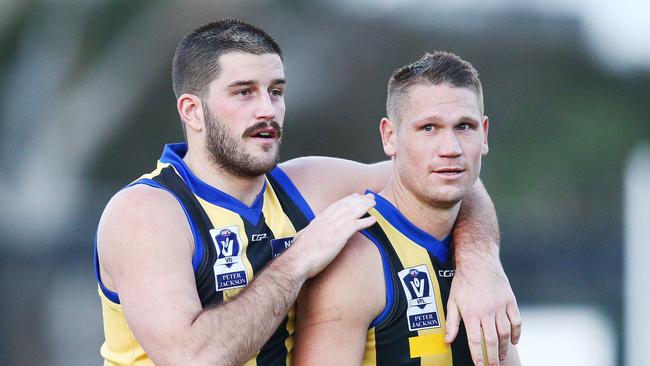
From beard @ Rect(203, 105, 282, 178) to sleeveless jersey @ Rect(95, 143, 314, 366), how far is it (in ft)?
0.41

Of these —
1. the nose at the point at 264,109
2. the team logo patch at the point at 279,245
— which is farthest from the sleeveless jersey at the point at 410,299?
the nose at the point at 264,109

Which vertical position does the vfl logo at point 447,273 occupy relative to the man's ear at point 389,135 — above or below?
below

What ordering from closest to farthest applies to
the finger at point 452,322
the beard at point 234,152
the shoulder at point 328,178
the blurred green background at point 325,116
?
the finger at point 452,322
the beard at point 234,152
the shoulder at point 328,178
the blurred green background at point 325,116

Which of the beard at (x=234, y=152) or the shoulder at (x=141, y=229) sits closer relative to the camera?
the shoulder at (x=141, y=229)

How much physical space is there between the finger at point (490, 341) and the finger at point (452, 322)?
0.34 ft

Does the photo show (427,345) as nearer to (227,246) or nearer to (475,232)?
(475,232)

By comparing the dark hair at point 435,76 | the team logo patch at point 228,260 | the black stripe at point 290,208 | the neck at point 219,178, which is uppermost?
the dark hair at point 435,76

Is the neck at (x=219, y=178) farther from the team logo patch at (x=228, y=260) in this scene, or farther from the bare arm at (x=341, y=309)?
the bare arm at (x=341, y=309)

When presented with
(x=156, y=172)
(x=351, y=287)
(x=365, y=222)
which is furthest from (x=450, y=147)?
(x=156, y=172)

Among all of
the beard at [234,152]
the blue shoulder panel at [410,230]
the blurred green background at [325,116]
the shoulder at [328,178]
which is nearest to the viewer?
the beard at [234,152]

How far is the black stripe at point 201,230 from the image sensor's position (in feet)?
13.6

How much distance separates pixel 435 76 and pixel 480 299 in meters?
0.92

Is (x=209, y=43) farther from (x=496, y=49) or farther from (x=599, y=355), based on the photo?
Result: (x=496, y=49)

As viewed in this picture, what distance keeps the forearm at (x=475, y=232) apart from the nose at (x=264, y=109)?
3.22ft
